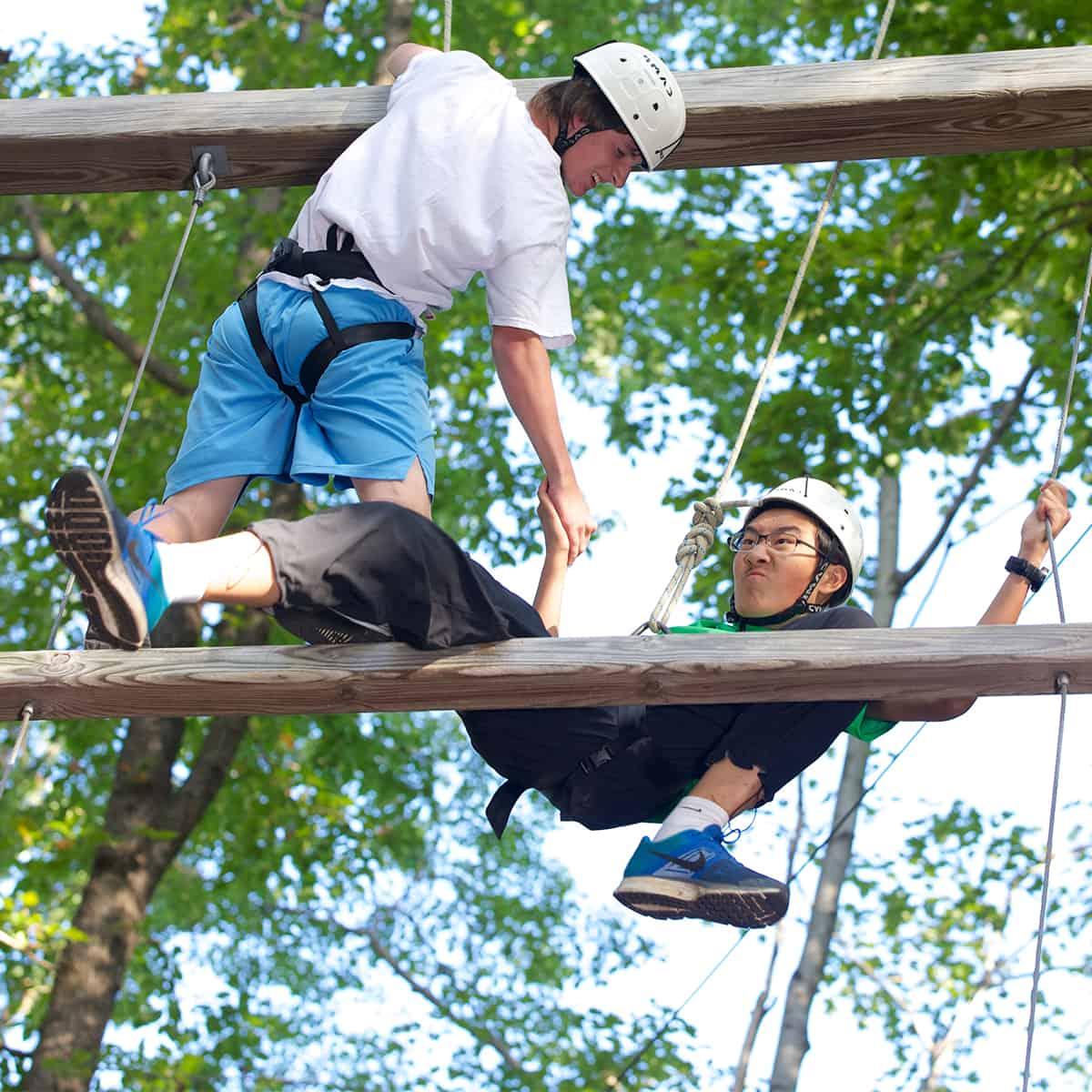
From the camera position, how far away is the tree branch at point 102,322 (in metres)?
9.65

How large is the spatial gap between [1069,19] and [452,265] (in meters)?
5.69

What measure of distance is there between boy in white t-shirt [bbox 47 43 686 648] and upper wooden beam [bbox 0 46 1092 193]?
50 cm

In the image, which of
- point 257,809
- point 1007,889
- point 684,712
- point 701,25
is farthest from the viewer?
point 701,25

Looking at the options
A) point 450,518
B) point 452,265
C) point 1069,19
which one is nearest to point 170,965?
point 450,518

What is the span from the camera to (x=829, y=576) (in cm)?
400

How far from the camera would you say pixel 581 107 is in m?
3.59

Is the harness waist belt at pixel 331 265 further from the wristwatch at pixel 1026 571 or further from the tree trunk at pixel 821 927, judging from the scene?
the tree trunk at pixel 821 927

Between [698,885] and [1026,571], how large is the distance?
3.02ft

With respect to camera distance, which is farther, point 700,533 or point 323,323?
point 700,533

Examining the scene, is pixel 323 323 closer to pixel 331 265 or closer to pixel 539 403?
pixel 331 265

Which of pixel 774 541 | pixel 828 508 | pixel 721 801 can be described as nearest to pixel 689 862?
pixel 721 801

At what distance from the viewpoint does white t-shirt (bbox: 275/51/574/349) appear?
337 cm

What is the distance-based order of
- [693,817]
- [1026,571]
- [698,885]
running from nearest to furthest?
1. [698,885]
2. [693,817]
3. [1026,571]

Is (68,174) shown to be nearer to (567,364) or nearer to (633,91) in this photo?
(633,91)
